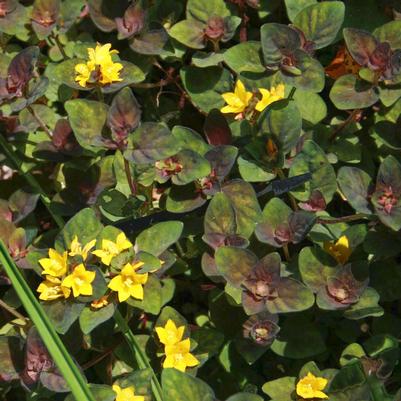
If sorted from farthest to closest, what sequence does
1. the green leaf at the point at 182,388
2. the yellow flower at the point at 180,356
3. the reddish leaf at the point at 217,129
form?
the reddish leaf at the point at 217,129 → the yellow flower at the point at 180,356 → the green leaf at the point at 182,388

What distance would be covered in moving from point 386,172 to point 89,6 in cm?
124

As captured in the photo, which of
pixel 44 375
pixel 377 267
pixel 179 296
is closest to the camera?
pixel 44 375

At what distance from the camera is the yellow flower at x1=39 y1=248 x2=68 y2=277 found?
7.41 ft

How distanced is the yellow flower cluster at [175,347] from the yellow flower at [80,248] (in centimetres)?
31

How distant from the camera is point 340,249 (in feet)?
8.33

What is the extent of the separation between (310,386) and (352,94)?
95 centimetres

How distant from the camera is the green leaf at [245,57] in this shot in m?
2.67

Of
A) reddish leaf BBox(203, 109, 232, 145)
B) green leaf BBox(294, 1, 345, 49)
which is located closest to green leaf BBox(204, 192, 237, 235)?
reddish leaf BBox(203, 109, 232, 145)

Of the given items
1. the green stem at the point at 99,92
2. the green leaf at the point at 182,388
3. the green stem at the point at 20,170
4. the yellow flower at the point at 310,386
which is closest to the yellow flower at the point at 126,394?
the green leaf at the point at 182,388

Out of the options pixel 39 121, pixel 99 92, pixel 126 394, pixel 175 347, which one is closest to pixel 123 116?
pixel 99 92

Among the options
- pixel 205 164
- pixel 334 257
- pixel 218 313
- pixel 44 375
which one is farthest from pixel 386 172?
pixel 44 375

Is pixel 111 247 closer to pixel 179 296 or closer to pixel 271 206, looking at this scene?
pixel 271 206

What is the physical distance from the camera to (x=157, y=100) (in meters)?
3.03

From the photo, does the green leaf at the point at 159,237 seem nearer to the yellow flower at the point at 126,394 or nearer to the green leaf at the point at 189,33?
the yellow flower at the point at 126,394
